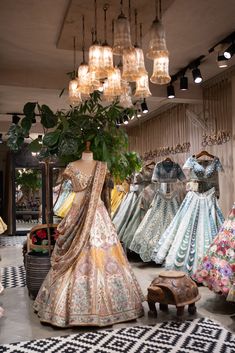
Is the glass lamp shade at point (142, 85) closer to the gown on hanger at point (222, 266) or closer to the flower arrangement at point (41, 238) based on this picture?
the gown on hanger at point (222, 266)

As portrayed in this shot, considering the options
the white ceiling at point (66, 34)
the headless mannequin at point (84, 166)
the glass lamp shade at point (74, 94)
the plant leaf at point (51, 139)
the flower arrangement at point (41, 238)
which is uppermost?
the white ceiling at point (66, 34)

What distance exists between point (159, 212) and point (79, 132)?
2.76 metres

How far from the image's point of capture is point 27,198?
37.5 feet

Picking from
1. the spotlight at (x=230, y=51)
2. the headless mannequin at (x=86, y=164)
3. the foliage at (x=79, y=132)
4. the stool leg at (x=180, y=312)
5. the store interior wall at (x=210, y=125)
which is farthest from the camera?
the store interior wall at (x=210, y=125)

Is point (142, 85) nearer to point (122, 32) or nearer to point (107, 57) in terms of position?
point (107, 57)

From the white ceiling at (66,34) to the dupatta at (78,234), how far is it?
1.56 meters

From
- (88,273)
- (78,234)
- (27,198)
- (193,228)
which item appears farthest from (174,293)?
(27,198)

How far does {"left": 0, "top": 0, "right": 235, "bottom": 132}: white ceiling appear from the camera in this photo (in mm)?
3684

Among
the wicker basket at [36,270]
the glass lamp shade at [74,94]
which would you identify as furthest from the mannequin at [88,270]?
the glass lamp shade at [74,94]

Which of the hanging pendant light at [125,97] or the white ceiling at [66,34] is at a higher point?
the white ceiling at [66,34]

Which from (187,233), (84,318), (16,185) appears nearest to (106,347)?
(84,318)

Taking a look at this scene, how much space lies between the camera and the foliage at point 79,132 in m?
4.00

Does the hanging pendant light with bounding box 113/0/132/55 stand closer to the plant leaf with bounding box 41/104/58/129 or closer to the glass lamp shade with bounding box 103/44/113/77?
the glass lamp shade with bounding box 103/44/113/77

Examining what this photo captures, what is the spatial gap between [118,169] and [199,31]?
187 cm
